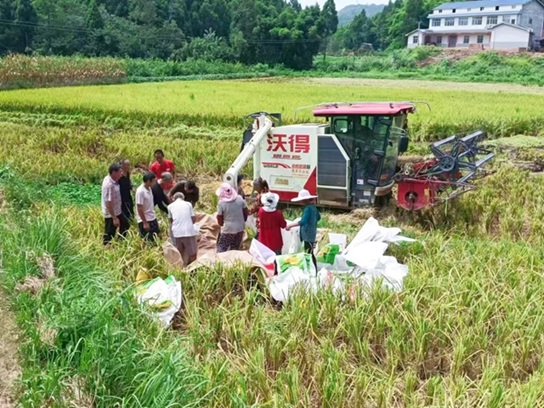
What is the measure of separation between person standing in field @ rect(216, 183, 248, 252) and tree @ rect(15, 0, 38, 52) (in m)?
47.2

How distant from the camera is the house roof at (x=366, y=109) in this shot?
7855mm

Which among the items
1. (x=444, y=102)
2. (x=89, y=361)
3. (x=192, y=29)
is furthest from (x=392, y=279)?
(x=192, y=29)

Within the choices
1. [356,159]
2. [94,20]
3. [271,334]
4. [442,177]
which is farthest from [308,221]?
[94,20]

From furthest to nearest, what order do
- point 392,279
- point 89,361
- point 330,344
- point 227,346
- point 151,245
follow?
point 151,245
point 392,279
point 227,346
point 330,344
point 89,361

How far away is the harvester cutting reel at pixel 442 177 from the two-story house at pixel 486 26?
5476cm

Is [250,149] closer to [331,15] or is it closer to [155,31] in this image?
[155,31]

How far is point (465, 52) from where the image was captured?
52.7 m

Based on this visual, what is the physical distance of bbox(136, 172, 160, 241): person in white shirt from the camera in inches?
240

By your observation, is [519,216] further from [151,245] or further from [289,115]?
[289,115]

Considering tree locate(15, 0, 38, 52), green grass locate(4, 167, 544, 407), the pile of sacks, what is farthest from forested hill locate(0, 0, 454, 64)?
green grass locate(4, 167, 544, 407)

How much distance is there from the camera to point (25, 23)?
155ft

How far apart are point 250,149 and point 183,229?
8.31 ft

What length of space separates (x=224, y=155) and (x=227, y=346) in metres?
7.97

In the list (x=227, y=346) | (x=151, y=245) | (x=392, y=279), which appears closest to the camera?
(x=227, y=346)
